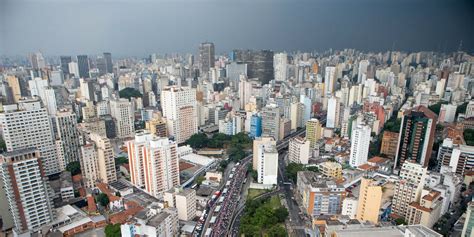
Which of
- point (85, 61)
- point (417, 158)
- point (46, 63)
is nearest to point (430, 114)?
point (417, 158)

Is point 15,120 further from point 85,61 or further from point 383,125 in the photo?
point 85,61

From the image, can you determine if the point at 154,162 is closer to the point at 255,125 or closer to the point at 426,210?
the point at 255,125

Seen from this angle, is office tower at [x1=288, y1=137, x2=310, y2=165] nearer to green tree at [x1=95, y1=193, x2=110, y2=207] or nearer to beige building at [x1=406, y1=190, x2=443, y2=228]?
beige building at [x1=406, y1=190, x2=443, y2=228]

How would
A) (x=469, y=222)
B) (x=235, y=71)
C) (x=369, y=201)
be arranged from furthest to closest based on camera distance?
(x=235, y=71) → (x=369, y=201) → (x=469, y=222)

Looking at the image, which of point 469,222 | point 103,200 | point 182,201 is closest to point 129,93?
point 103,200

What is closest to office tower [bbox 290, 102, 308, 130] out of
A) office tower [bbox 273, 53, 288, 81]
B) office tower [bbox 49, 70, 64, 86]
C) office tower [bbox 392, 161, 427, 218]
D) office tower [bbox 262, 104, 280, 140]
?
office tower [bbox 262, 104, 280, 140]
